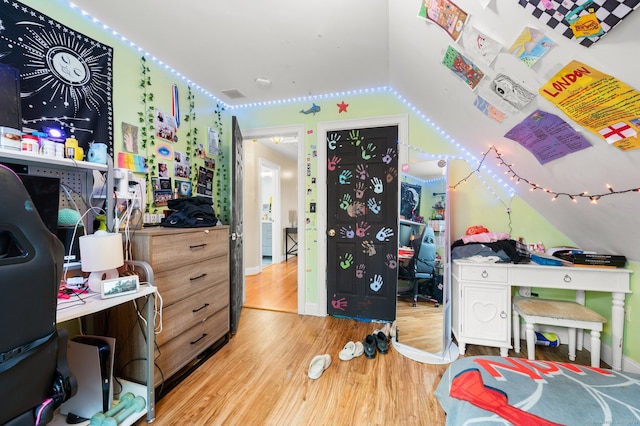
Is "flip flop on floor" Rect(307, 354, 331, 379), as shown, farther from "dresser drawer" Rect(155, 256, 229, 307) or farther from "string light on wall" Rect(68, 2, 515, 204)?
"string light on wall" Rect(68, 2, 515, 204)

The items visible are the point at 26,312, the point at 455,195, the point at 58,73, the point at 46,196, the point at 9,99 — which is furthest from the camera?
the point at 455,195

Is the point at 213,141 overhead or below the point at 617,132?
overhead

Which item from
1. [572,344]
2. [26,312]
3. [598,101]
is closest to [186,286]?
[26,312]

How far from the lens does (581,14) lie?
0.82 metres

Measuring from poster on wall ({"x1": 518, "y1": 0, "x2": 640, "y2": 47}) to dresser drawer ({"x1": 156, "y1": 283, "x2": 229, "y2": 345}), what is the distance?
2339 mm

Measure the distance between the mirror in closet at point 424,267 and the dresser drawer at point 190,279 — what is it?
1.64 meters

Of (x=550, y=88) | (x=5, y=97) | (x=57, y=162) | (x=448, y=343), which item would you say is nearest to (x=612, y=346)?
(x=448, y=343)

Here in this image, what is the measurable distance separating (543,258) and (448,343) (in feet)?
3.26

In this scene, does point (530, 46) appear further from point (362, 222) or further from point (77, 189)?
point (77, 189)

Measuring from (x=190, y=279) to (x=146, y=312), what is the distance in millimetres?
394

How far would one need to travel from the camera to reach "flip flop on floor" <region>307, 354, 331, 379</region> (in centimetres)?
182

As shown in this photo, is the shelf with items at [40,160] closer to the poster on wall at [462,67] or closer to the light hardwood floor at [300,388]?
the light hardwood floor at [300,388]

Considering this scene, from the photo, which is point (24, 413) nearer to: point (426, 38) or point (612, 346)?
point (426, 38)

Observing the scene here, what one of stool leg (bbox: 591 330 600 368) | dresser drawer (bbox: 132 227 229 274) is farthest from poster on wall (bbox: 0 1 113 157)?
stool leg (bbox: 591 330 600 368)
